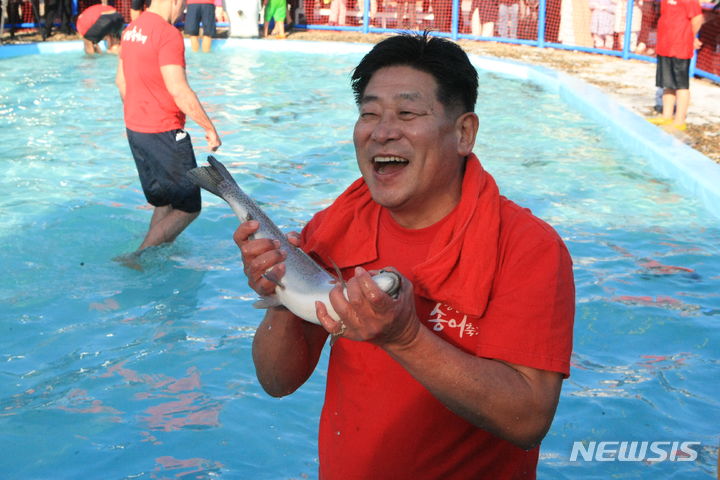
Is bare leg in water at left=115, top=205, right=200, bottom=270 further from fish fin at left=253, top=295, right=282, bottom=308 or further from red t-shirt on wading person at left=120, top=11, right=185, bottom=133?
fish fin at left=253, top=295, right=282, bottom=308

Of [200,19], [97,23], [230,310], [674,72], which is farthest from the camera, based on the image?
[200,19]

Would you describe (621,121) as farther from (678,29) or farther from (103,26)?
(103,26)

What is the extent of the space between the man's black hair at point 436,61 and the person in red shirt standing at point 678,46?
9679 millimetres

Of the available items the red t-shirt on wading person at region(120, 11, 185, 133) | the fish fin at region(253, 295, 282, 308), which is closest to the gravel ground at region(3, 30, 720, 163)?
the red t-shirt on wading person at region(120, 11, 185, 133)

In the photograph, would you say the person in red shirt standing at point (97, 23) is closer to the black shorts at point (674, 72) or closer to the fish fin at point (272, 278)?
the black shorts at point (674, 72)

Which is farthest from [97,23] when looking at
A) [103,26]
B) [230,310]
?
[230,310]

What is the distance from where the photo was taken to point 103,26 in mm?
18922

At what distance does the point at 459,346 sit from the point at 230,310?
435cm

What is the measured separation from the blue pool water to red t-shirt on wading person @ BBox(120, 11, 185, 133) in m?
1.20

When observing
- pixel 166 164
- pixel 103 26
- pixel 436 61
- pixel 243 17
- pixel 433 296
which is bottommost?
pixel 166 164

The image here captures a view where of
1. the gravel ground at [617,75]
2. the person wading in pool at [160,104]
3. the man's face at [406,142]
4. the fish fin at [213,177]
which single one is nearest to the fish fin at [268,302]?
the man's face at [406,142]

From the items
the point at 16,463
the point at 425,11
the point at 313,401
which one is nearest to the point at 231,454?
the point at 313,401

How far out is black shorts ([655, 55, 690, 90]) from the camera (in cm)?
1136

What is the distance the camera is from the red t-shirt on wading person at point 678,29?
1123cm
